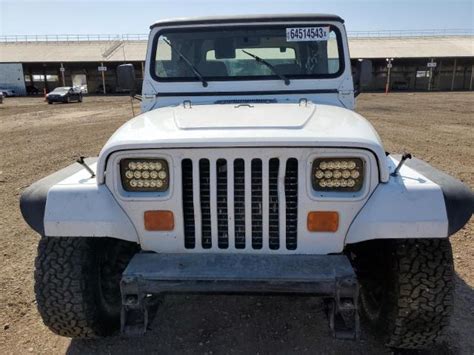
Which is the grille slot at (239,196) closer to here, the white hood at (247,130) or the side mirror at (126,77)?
the white hood at (247,130)

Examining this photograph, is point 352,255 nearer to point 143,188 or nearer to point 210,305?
point 210,305

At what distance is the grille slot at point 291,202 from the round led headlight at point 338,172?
4.2 inches

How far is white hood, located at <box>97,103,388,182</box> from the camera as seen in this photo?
7.66ft

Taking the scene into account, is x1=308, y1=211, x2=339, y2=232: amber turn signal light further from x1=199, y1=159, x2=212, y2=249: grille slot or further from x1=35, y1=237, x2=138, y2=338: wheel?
x1=35, y1=237, x2=138, y2=338: wheel

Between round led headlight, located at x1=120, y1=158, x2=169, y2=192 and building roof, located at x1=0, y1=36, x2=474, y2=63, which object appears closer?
round led headlight, located at x1=120, y1=158, x2=169, y2=192

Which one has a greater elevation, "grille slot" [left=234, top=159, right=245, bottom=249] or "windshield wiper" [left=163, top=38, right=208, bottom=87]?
"windshield wiper" [left=163, top=38, right=208, bottom=87]

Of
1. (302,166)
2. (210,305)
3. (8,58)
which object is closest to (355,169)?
(302,166)

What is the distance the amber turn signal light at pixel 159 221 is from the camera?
96.9 inches

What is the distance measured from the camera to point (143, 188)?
97.7 inches

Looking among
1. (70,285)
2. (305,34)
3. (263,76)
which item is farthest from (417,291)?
(305,34)

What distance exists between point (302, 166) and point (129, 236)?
42.2 inches

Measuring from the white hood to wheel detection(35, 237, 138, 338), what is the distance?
0.50 metres

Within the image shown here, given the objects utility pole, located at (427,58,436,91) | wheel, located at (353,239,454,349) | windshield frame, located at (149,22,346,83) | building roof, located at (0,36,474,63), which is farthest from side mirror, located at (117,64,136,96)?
utility pole, located at (427,58,436,91)

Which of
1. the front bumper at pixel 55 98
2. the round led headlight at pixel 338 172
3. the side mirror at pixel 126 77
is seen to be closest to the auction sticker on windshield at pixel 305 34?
the side mirror at pixel 126 77
